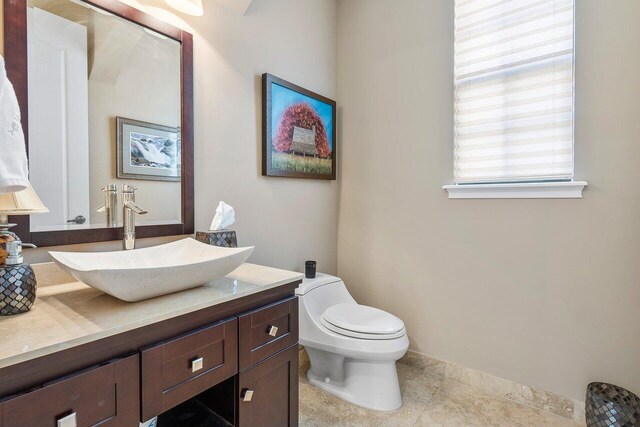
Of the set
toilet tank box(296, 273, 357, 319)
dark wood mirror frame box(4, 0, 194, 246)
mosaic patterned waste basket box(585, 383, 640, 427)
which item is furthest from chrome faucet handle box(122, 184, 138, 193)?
mosaic patterned waste basket box(585, 383, 640, 427)

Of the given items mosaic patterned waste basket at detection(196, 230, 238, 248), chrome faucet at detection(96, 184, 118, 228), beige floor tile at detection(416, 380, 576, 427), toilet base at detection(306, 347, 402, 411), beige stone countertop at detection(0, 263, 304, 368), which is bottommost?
beige floor tile at detection(416, 380, 576, 427)

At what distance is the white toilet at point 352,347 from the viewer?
5.52ft

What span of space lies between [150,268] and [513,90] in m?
1.93

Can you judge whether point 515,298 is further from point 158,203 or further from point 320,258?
point 158,203

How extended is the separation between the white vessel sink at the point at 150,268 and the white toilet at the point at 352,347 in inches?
29.3

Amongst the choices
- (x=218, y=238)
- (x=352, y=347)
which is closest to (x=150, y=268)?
(x=218, y=238)

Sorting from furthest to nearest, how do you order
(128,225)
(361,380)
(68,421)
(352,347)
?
(361,380) < (352,347) < (128,225) < (68,421)

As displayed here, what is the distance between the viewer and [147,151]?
4.64 ft

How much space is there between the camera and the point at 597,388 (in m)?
1.59

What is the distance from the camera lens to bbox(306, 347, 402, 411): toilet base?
1.75m

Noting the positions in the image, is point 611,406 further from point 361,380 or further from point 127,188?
point 127,188

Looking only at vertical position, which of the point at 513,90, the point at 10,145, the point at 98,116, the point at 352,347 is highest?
the point at 513,90

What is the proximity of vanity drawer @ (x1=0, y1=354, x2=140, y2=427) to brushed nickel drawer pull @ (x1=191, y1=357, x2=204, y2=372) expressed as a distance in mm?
143

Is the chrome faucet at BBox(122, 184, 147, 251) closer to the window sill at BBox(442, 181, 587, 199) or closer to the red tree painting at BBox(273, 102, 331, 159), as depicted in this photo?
the red tree painting at BBox(273, 102, 331, 159)
